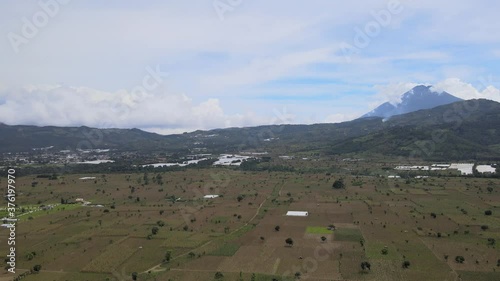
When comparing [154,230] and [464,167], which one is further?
[464,167]

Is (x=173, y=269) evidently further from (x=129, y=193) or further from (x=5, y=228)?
(x=129, y=193)

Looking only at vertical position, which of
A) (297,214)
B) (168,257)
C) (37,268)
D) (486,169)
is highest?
(486,169)

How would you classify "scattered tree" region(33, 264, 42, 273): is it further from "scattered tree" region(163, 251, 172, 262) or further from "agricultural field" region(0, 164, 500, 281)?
"scattered tree" region(163, 251, 172, 262)

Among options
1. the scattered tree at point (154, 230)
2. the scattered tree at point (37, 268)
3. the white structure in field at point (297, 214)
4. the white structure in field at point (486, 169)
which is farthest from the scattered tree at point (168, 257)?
the white structure in field at point (486, 169)

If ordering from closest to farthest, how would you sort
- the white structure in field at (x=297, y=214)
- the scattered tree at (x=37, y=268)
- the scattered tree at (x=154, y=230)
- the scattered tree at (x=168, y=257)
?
1. the scattered tree at (x=37, y=268)
2. the scattered tree at (x=168, y=257)
3. the scattered tree at (x=154, y=230)
4. the white structure in field at (x=297, y=214)

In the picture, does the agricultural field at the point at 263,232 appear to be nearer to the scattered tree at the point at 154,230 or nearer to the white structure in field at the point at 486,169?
the scattered tree at the point at 154,230

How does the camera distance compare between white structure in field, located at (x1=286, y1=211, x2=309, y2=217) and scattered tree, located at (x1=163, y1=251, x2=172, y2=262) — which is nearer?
scattered tree, located at (x1=163, y1=251, x2=172, y2=262)

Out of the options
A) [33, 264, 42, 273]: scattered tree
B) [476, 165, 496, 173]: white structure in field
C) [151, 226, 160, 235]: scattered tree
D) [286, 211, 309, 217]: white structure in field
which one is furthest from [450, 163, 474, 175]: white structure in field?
[33, 264, 42, 273]: scattered tree

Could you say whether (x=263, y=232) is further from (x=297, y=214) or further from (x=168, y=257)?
(x=168, y=257)

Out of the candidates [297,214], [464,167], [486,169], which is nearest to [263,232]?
[297,214]
